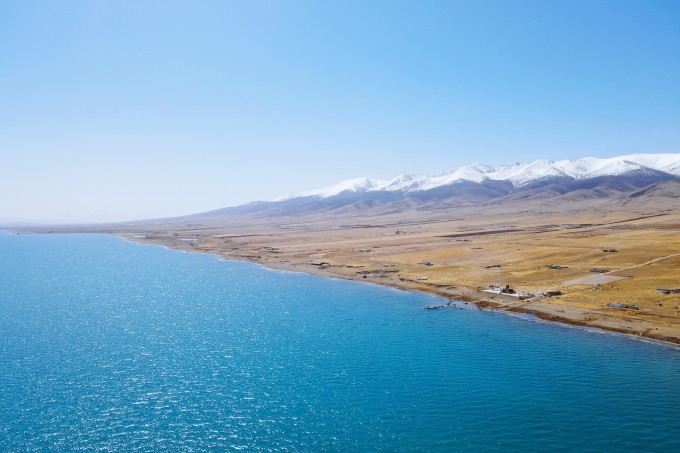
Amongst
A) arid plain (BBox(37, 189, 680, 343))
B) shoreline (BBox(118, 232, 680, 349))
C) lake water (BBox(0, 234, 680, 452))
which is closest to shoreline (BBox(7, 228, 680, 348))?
shoreline (BBox(118, 232, 680, 349))

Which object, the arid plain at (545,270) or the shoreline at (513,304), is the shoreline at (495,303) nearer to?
the shoreline at (513,304)

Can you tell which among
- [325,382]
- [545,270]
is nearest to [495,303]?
[545,270]

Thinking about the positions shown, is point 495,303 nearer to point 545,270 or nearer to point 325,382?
point 545,270

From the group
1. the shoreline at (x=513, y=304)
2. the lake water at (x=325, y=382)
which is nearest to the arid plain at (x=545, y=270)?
the shoreline at (x=513, y=304)

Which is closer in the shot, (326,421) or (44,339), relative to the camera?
(326,421)

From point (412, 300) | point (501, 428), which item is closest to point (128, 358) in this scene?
point (501, 428)

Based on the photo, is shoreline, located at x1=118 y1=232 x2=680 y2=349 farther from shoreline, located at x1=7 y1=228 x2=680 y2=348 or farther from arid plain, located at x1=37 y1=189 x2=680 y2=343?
arid plain, located at x1=37 y1=189 x2=680 y2=343

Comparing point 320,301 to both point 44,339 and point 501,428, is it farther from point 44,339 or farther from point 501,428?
point 501,428

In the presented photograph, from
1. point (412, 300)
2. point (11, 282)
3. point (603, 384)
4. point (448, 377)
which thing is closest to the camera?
point (603, 384)
